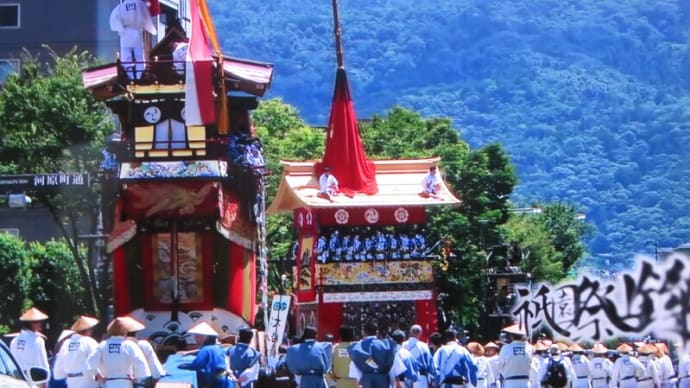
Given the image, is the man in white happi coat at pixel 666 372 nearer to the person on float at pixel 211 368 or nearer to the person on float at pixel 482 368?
the person on float at pixel 482 368

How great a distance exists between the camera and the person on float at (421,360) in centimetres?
2592

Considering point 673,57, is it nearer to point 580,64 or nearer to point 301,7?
point 580,64

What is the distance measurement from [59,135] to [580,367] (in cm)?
2045

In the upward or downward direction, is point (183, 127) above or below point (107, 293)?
above

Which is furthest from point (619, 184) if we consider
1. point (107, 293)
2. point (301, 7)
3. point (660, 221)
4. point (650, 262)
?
point (650, 262)

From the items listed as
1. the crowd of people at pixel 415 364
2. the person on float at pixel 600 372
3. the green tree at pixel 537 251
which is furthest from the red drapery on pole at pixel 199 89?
the green tree at pixel 537 251

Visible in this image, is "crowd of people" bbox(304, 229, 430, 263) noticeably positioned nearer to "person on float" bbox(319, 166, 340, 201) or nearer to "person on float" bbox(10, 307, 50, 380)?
"person on float" bbox(319, 166, 340, 201)

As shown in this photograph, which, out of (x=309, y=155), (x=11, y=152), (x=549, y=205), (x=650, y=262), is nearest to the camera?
(x=650, y=262)

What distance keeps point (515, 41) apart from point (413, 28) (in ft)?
47.2

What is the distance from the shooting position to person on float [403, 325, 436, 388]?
25.9 meters

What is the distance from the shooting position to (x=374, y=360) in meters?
25.5

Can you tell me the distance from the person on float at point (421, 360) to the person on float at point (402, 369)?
0.23 meters

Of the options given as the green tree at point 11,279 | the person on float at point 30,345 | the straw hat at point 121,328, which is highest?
the green tree at point 11,279

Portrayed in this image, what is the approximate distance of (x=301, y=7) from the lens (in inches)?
7402
